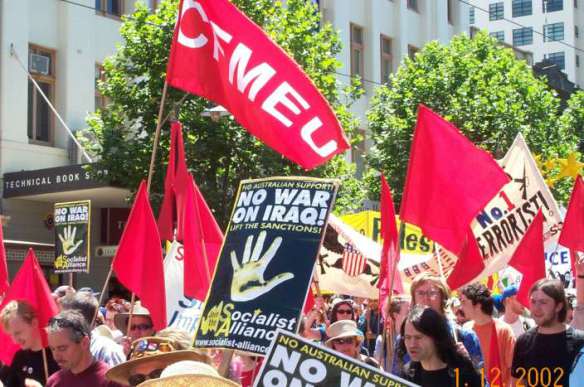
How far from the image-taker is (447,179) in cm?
779

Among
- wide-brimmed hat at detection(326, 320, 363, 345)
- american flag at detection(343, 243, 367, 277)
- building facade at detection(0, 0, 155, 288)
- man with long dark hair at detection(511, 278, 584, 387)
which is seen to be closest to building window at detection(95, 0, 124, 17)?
building facade at detection(0, 0, 155, 288)

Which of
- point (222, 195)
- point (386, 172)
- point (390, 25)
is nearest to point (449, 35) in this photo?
point (390, 25)

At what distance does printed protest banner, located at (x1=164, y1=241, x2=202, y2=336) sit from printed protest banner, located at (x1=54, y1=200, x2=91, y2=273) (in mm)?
2995

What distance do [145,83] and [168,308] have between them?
10480mm

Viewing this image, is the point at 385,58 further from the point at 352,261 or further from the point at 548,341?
the point at 548,341

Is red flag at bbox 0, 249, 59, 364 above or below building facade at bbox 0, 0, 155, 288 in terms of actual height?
below

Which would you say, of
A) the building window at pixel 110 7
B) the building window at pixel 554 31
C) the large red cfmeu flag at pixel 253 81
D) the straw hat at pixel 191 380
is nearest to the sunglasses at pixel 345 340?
the large red cfmeu flag at pixel 253 81

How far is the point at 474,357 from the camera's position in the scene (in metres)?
6.57

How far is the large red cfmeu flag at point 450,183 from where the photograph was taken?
7.73 m

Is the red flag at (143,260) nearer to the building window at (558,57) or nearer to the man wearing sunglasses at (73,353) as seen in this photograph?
the man wearing sunglasses at (73,353)

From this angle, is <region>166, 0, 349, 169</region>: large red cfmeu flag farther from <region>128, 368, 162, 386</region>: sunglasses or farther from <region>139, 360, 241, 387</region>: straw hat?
<region>139, 360, 241, 387</region>: straw hat

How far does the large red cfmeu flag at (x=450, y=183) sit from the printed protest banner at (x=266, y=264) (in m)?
2.16

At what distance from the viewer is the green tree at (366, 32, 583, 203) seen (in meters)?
26.7

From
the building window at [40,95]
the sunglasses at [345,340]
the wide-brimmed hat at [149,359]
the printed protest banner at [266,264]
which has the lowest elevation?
the sunglasses at [345,340]
